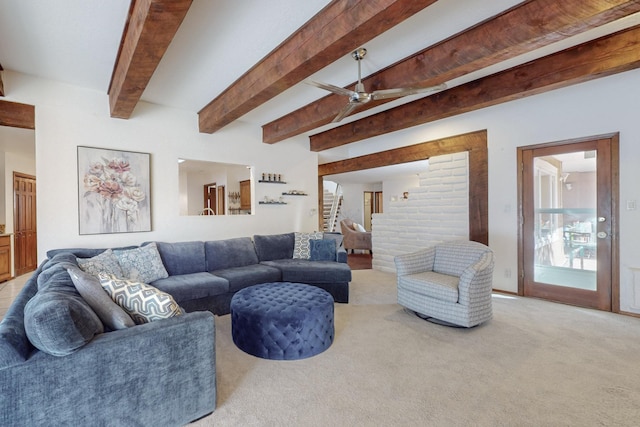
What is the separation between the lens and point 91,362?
57.1 inches

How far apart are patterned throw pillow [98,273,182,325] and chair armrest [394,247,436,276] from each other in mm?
2515

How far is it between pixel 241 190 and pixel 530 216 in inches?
232

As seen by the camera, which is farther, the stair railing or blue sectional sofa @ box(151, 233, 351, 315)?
the stair railing

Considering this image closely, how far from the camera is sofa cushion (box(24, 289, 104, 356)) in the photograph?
1307 millimetres

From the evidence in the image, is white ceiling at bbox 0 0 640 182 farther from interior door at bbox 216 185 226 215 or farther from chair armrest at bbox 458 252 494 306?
interior door at bbox 216 185 226 215

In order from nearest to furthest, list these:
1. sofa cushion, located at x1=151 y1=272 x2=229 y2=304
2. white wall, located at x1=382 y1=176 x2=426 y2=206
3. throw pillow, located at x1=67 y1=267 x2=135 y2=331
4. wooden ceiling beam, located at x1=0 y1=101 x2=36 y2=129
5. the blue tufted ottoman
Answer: throw pillow, located at x1=67 y1=267 x2=135 y2=331, the blue tufted ottoman, sofa cushion, located at x1=151 y1=272 x2=229 y2=304, wooden ceiling beam, located at x1=0 y1=101 x2=36 y2=129, white wall, located at x1=382 y1=176 x2=426 y2=206

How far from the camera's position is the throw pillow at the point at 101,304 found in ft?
5.47

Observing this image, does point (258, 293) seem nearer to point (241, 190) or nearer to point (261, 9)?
point (261, 9)

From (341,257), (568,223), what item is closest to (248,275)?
(341,257)

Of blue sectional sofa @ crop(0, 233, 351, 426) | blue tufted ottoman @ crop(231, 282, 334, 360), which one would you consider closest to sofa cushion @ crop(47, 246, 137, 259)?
blue sectional sofa @ crop(0, 233, 351, 426)

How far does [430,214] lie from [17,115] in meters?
5.67

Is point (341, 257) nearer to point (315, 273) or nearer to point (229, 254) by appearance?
point (315, 273)

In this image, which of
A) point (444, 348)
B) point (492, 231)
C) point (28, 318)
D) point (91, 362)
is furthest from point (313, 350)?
point (492, 231)

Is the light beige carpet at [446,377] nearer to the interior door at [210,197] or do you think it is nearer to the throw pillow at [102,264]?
the throw pillow at [102,264]
